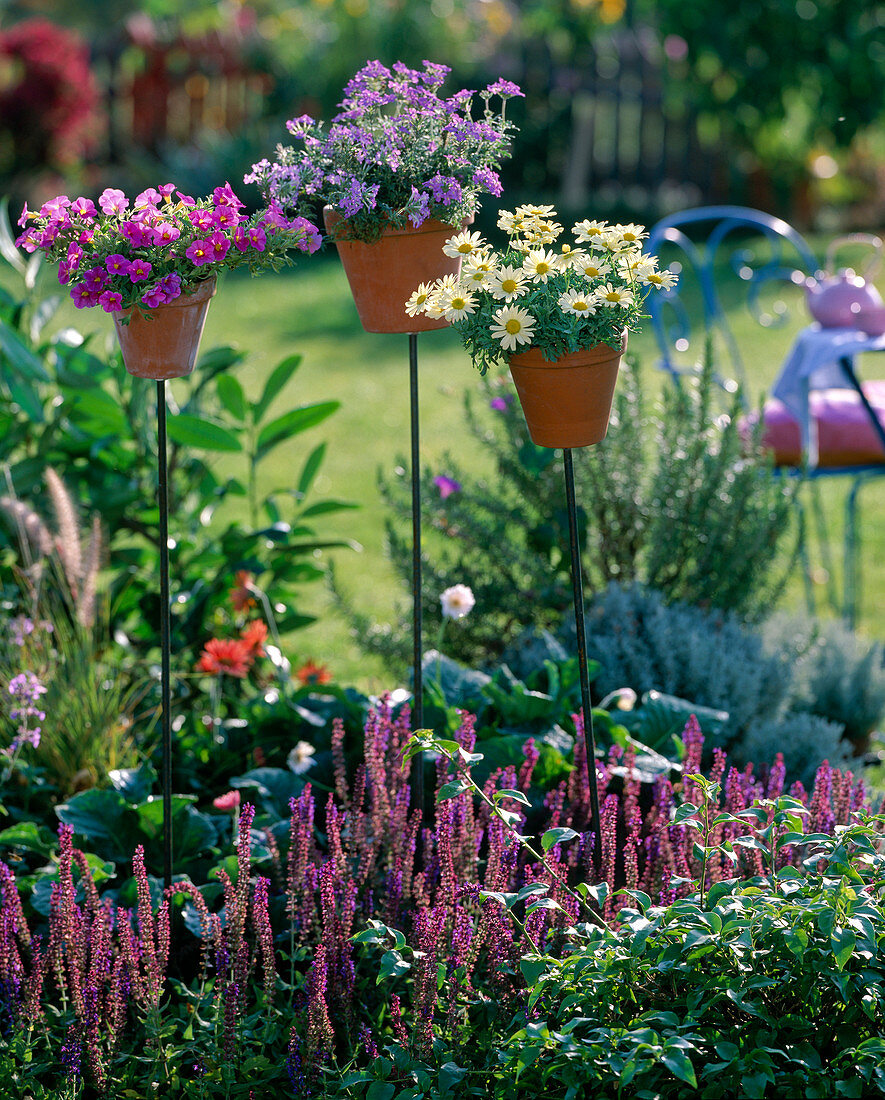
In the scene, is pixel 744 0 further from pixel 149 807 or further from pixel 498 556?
pixel 149 807

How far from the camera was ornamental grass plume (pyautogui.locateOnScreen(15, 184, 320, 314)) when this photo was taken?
175cm

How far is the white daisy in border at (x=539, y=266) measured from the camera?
1761mm

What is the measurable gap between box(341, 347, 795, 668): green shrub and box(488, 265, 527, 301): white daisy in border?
1.21 m

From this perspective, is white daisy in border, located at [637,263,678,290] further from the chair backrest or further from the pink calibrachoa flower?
the chair backrest

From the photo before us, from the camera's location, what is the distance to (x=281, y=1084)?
5.77 ft

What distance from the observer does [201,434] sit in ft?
9.16

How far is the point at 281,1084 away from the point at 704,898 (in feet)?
2.20

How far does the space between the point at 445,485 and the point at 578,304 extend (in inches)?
48.1

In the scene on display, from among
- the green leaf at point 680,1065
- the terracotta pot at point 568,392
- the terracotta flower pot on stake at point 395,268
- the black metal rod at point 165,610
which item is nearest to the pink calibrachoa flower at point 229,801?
the black metal rod at point 165,610

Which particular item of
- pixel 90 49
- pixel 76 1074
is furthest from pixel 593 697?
pixel 90 49

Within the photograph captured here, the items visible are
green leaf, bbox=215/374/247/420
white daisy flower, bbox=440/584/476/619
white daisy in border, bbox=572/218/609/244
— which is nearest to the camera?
white daisy in border, bbox=572/218/609/244

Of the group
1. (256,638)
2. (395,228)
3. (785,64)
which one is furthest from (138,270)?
(785,64)

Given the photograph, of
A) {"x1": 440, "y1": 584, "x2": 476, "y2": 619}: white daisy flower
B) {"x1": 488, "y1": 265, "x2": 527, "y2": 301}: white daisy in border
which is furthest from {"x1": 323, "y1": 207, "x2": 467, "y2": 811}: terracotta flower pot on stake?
{"x1": 440, "y1": 584, "x2": 476, "y2": 619}: white daisy flower

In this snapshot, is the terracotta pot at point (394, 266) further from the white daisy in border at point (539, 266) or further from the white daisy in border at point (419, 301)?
the white daisy in border at point (539, 266)
